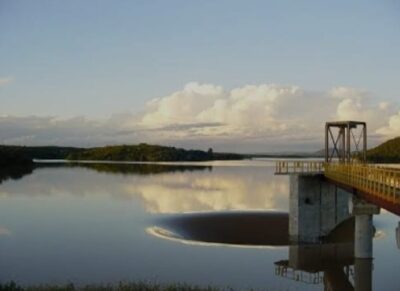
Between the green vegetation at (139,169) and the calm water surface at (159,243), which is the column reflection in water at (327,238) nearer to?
the calm water surface at (159,243)

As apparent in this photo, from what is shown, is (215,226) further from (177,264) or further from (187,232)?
(177,264)

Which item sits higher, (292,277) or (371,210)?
(371,210)

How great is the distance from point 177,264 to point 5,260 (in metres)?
9.27

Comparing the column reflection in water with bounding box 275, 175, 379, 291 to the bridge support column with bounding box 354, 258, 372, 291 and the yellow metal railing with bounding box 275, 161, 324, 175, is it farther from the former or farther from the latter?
the yellow metal railing with bounding box 275, 161, 324, 175

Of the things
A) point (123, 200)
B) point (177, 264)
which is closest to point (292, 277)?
point (177, 264)

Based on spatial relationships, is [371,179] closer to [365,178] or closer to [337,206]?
[365,178]

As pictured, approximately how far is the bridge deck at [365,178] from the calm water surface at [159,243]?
4336 mm

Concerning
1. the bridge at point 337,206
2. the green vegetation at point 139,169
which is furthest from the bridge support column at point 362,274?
the green vegetation at point 139,169

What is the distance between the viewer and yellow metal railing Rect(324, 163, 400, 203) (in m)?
24.4

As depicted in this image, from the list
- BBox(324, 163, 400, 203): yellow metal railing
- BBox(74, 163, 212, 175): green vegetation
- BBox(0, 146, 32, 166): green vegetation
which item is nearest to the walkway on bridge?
BBox(324, 163, 400, 203): yellow metal railing

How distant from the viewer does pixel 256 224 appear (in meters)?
43.1

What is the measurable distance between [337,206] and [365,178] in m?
11.8

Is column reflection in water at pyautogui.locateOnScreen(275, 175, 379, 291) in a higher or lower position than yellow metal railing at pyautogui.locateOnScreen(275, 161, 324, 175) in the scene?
lower

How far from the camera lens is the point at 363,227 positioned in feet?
103
